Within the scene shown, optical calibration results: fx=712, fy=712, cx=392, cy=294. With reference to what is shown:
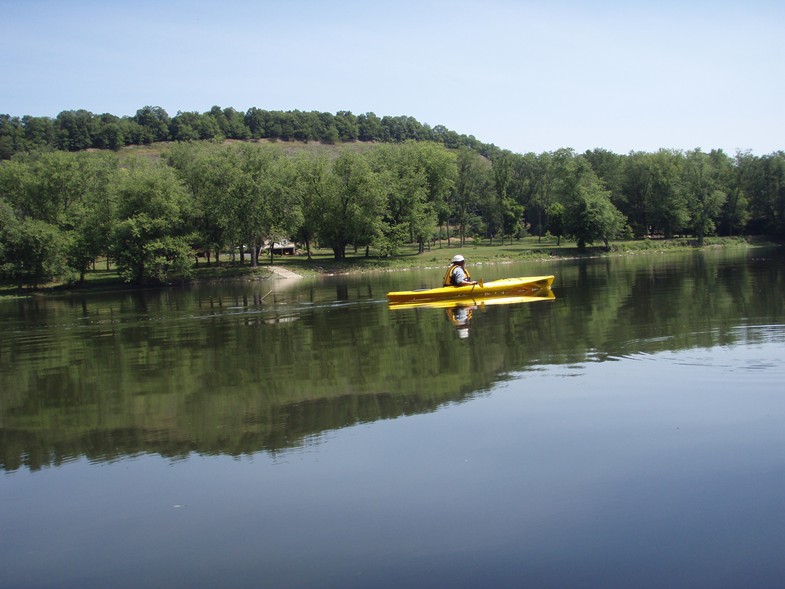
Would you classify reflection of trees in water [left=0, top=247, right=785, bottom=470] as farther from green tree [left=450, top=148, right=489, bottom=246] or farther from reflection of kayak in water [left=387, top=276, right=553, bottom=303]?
green tree [left=450, top=148, right=489, bottom=246]

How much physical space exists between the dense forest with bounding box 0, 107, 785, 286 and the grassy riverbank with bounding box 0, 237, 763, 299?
1.75 meters

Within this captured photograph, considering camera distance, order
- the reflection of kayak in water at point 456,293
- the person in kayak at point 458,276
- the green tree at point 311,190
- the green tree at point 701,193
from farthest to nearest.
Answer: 1. the green tree at point 701,193
2. the green tree at point 311,190
3. the person in kayak at point 458,276
4. the reflection of kayak in water at point 456,293

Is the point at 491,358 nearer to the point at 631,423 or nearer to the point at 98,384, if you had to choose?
the point at 631,423

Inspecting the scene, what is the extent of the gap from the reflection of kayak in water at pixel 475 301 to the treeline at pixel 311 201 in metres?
41.4

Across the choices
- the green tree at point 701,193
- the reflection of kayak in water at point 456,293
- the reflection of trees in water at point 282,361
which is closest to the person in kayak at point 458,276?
the reflection of kayak in water at point 456,293

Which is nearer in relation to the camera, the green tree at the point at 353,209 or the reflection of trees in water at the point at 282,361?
the reflection of trees in water at the point at 282,361

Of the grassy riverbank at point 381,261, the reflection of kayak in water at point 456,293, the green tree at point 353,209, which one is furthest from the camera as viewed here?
the green tree at point 353,209

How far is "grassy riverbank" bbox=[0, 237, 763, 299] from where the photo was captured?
6878 cm

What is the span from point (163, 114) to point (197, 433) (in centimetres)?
20161

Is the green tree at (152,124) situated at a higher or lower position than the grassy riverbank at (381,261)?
higher

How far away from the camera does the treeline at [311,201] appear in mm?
68000

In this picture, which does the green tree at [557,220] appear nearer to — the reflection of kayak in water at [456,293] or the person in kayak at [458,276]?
the reflection of kayak in water at [456,293]

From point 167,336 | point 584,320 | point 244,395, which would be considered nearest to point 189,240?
point 167,336

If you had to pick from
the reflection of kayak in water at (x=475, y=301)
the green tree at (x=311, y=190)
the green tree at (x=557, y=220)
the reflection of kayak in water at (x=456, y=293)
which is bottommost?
the reflection of kayak in water at (x=475, y=301)
